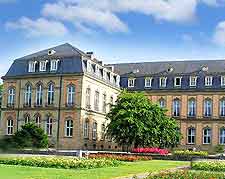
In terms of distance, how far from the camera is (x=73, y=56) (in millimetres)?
52781

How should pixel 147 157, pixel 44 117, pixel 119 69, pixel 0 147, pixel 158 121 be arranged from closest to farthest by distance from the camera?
pixel 0 147
pixel 147 157
pixel 158 121
pixel 44 117
pixel 119 69

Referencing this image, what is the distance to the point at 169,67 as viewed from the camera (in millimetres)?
64875

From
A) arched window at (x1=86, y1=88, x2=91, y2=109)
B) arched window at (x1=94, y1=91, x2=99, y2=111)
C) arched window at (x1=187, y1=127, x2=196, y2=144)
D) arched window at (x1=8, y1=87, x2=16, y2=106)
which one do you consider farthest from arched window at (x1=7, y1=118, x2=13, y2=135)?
arched window at (x1=187, y1=127, x2=196, y2=144)

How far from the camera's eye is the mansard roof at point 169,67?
62.5 meters

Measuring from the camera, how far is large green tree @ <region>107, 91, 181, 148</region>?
4822 cm

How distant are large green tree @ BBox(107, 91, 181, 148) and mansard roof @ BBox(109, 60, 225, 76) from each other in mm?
13656

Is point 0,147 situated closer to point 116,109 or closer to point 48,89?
point 116,109

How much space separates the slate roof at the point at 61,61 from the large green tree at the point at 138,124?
6464mm

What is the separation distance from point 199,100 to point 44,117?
20463 millimetres

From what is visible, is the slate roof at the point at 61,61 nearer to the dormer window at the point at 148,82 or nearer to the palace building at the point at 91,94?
the palace building at the point at 91,94

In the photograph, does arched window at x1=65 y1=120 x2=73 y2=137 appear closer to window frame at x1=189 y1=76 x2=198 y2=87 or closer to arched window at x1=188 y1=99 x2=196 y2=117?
arched window at x1=188 y1=99 x2=196 y2=117

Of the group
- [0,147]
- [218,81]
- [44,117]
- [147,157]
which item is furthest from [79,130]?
[0,147]

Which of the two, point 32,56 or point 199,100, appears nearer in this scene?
point 32,56

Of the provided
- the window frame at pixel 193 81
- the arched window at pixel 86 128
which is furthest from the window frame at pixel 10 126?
the window frame at pixel 193 81
